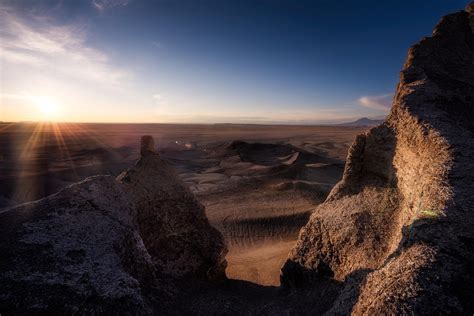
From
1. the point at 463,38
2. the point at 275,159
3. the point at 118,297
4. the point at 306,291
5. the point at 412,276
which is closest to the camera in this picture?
the point at 412,276

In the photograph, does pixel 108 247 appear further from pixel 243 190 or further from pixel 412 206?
pixel 243 190

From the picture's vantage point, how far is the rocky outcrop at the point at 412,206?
267cm

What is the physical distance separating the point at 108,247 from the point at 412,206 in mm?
4103

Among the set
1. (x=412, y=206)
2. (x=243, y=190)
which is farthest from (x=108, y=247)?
(x=243, y=190)

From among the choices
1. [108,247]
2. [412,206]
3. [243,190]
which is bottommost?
[243,190]

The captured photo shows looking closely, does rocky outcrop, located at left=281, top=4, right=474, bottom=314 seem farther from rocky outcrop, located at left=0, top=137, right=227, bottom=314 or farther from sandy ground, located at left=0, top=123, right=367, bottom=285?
sandy ground, located at left=0, top=123, right=367, bottom=285

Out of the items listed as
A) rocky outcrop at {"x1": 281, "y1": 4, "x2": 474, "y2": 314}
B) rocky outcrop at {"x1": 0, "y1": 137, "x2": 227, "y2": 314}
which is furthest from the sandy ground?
rocky outcrop at {"x1": 281, "y1": 4, "x2": 474, "y2": 314}

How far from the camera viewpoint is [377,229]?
16.8 feet

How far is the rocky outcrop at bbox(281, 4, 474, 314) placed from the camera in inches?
105

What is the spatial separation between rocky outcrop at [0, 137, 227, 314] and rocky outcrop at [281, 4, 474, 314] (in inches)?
86.4

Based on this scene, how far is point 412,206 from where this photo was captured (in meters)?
4.38

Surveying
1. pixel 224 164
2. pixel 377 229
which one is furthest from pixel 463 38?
pixel 224 164

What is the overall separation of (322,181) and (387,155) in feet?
54.4

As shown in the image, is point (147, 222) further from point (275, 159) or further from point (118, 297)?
point (275, 159)
